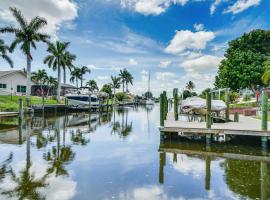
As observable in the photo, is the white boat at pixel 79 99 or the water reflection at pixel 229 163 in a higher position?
the white boat at pixel 79 99

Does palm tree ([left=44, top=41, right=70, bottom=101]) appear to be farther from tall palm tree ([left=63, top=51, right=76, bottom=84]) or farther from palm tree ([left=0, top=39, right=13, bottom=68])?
palm tree ([left=0, top=39, right=13, bottom=68])

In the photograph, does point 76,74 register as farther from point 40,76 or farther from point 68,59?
point 68,59

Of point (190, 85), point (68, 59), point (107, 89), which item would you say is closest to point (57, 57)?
point (68, 59)

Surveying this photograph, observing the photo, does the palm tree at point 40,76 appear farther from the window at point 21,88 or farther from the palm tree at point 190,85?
the palm tree at point 190,85

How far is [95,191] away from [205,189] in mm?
3492

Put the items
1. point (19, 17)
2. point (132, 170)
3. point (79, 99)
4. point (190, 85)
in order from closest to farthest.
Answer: point (132, 170), point (19, 17), point (79, 99), point (190, 85)

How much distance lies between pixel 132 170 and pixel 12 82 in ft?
159

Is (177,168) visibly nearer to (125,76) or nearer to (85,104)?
(85,104)

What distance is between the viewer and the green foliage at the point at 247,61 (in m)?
45.1

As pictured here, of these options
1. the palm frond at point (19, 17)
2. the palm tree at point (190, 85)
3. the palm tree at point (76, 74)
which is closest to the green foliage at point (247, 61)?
the palm frond at point (19, 17)

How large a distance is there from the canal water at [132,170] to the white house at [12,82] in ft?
126

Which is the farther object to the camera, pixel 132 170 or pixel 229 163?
pixel 229 163

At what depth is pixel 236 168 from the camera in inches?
418

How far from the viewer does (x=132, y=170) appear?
10.4 m
